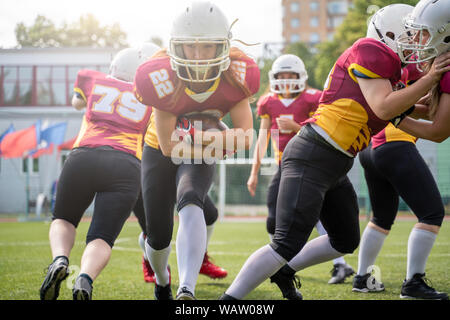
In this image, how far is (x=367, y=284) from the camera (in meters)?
4.02

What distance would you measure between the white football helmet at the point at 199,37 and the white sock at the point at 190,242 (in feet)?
2.45

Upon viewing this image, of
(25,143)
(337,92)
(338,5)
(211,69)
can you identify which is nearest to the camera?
(337,92)

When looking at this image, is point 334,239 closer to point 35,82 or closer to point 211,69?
point 211,69

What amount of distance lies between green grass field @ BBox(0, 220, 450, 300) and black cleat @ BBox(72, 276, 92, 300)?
84 centimetres

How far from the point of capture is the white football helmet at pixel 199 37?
2.81 m

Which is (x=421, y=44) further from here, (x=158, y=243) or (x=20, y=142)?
(x=20, y=142)

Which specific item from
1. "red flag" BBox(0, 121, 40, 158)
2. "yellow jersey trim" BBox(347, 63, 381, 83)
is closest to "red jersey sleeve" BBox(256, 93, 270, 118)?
"yellow jersey trim" BBox(347, 63, 381, 83)

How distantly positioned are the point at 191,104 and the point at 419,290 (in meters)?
2.06

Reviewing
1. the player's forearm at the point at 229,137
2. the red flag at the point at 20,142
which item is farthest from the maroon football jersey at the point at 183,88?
the red flag at the point at 20,142

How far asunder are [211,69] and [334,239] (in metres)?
1.28

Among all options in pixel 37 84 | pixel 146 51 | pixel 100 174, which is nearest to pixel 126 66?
pixel 146 51
